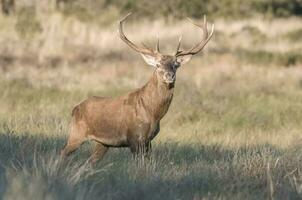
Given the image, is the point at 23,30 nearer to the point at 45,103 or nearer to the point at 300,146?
the point at 45,103

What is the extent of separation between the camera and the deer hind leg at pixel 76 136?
1005 cm

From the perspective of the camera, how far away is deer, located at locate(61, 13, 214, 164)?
31.6 ft

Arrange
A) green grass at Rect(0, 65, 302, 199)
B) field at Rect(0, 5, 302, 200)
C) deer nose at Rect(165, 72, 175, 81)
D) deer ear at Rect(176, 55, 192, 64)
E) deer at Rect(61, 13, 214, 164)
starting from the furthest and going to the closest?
deer ear at Rect(176, 55, 192, 64), deer at Rect(61, 13, 214, 164), deer nose at Rect(165, 72, 175, 81), field at Rect(0, 5, 302, 200), green grass at Rect(0, 65, 302, 199)

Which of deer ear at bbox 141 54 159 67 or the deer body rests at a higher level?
deer ear at bbox 141 54 159 67

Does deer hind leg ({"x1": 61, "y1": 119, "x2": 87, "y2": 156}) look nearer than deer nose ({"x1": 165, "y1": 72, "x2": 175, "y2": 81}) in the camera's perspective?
No

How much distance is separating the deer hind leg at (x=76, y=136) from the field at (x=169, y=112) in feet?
0.58

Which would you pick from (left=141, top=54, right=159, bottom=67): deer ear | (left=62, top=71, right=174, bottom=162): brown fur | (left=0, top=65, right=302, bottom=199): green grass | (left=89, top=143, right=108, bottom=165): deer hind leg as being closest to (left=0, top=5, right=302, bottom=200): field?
(left=0, top=65, right=302, bottom=199): green grass

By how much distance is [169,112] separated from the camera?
51.7ft

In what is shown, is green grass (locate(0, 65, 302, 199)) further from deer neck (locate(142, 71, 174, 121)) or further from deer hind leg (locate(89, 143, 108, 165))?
deer neck (locate(142, 71, 174, 121))

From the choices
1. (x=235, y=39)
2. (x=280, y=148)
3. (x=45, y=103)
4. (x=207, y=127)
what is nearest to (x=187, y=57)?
(x=280, y=148)

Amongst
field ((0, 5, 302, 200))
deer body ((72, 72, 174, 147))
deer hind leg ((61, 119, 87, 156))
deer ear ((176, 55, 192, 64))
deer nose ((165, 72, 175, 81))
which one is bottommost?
field ((0, 5, 302, 200))

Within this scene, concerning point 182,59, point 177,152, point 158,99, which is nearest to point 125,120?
point 158,99

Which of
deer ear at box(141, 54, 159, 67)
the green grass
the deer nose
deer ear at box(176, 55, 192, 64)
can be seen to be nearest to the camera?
the green grass

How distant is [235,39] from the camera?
99.6 ft
